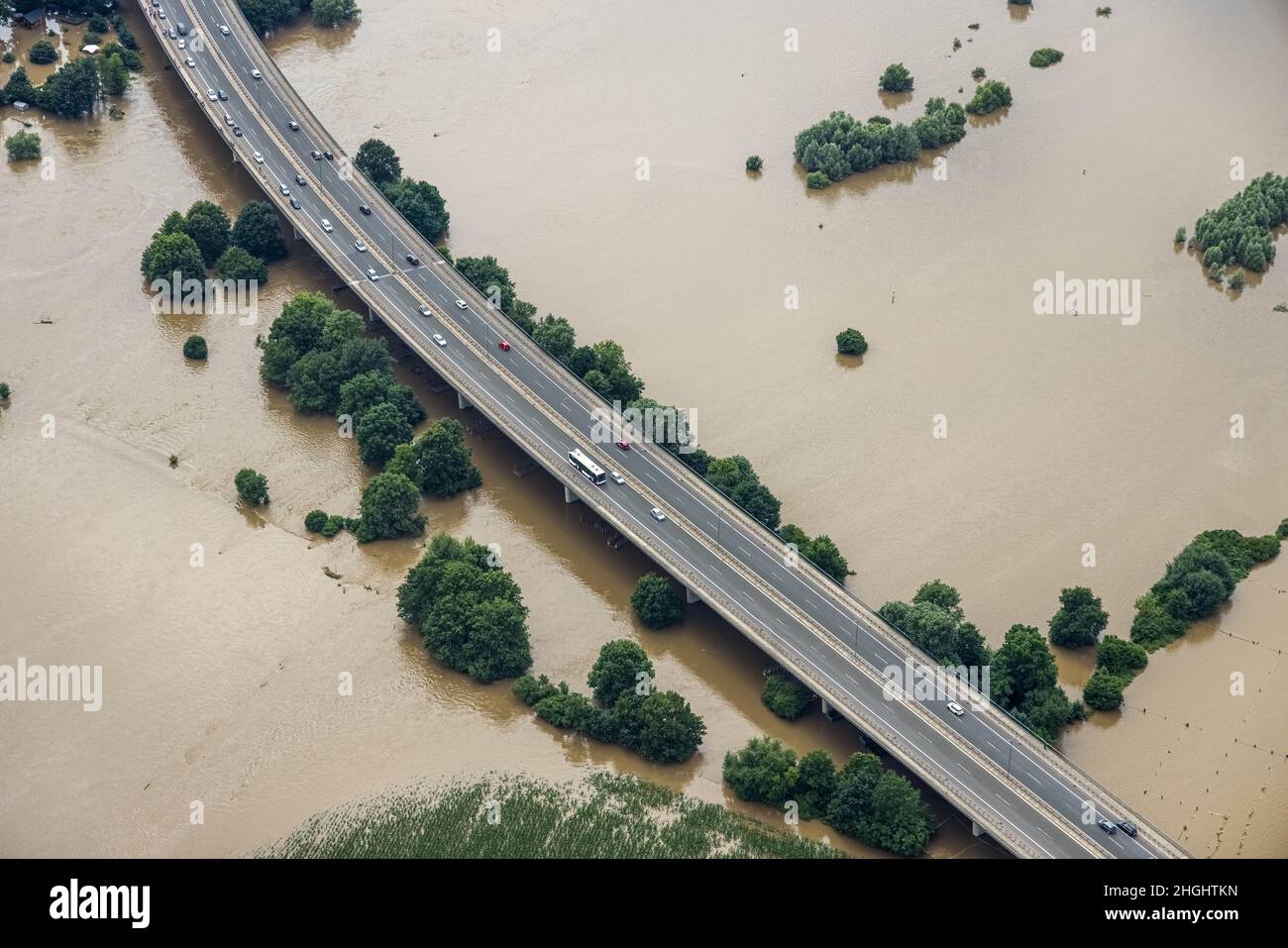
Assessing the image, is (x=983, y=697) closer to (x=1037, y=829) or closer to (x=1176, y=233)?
(x=1037, y=829)

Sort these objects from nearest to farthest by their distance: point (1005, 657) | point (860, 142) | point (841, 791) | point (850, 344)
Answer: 1. point (841, 791)
2. point (1005, 657)
3. point (850, 344)
4. point (860, 142)

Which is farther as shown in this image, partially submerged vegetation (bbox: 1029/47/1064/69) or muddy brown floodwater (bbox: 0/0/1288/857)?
partially submerged vegetation (bbox: 1029/47/1064/69)

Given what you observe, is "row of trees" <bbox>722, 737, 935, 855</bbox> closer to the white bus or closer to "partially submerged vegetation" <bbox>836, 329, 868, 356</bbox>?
the white bus

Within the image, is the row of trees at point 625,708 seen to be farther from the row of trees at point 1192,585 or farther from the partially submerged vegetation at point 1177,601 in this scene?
the row of trees at point 1192,585

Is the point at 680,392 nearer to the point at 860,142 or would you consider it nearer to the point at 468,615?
the point at 468,615

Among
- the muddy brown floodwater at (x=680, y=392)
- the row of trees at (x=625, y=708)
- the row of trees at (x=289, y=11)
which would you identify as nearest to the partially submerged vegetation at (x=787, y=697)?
the muddy brown floodwater at (x=680, y=392)

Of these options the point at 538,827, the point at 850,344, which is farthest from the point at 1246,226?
the point at 538,827

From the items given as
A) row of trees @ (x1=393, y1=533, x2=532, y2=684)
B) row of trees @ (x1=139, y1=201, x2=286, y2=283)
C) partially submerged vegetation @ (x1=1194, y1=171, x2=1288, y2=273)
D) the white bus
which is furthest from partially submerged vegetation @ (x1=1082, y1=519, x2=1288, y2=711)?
row of trees @ (x1=139, y1=201, x2=286, y2=283)
